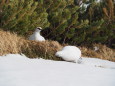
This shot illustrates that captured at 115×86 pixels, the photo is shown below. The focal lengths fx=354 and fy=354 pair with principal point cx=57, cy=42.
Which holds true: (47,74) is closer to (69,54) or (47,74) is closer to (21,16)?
(69,54)

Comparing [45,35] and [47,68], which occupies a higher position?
[45,35]

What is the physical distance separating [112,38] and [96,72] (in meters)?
4.86

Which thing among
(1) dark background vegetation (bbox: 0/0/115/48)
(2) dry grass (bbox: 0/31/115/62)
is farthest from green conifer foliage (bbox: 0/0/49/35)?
(2) dry grass (bbox: 0/31/115/62)

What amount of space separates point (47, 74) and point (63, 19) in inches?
153

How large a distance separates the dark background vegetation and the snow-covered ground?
1.63 metres

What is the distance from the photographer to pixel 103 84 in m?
5.30

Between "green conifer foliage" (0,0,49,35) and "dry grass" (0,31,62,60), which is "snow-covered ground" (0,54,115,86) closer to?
"dry grass" (0,31,62,60)

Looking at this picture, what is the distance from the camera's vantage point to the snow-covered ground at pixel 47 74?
4.92m

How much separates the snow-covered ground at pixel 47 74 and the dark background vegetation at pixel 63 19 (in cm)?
163

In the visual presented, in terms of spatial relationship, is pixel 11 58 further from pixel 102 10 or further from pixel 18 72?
pixel 102 10

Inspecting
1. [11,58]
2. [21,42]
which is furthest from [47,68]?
[21,42]

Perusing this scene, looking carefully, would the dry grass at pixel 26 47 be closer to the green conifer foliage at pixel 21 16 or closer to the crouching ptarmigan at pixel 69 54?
the crouching ptarmigan at pixel 69 54

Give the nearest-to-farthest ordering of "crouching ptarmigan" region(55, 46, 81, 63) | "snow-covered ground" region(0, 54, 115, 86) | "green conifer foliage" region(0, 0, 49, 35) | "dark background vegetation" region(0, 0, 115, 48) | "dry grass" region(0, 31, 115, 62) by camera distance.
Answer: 1. "snow-covered ground" region(0, 54, 115, 86)
2. "dry grass" region(0, 31, 115, 62)
3. "crouching ptarmigan" region(55, 46, 81, 63)
4. "green conifer foliage" region(0, 0, 49, 35)
5. "dark background vegetation" region(0, 0, 115, 48)

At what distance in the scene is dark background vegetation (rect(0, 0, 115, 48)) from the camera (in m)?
7.96
